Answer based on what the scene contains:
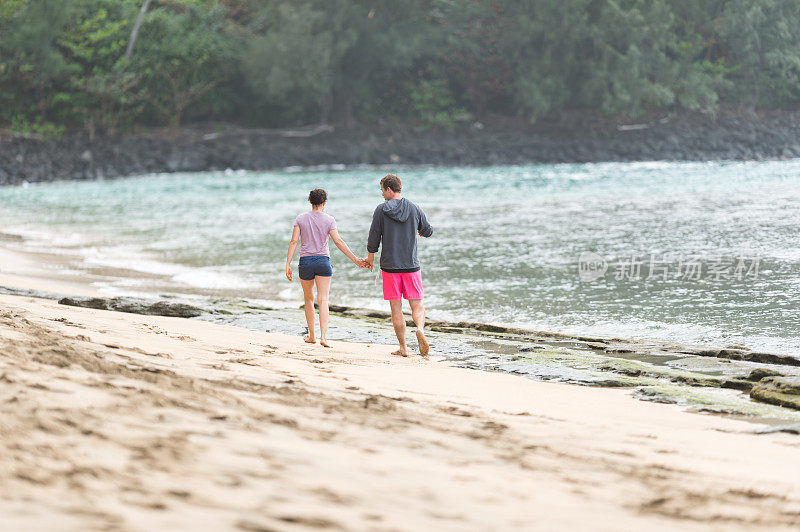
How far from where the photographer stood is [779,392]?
563 centimetres

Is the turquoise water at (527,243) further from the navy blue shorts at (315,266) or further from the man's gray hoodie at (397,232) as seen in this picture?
the navy blue shorts at (315,266)

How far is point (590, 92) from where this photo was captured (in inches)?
1891

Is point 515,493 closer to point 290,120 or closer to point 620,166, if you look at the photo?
point 620,166

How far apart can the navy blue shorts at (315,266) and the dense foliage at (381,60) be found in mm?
39045

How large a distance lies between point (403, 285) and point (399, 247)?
Result: 0.33 meters

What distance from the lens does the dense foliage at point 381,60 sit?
45281mm

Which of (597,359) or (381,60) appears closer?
(597,359)

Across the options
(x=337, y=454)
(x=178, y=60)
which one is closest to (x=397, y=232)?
(x=337, y=454)

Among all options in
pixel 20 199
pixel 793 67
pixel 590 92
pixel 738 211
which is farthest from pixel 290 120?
pixel 738 211

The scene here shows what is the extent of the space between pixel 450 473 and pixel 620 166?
1558 inches

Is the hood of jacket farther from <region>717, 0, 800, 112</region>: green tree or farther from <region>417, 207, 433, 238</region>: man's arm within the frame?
<region>717, 0, 800, 112</region>: green tree

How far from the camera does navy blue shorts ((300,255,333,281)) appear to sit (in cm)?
743

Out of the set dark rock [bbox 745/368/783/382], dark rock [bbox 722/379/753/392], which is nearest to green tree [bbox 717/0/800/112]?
dark rock [bbox 745/368/783/382]

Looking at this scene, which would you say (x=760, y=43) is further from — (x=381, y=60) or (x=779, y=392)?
(x=779, y=392)
